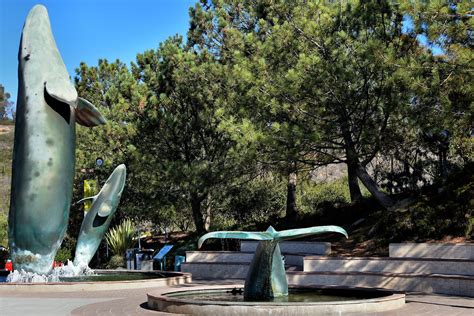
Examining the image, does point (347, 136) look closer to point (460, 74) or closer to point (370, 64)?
point (370, 64)

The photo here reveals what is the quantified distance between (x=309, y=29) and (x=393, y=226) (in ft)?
18.8

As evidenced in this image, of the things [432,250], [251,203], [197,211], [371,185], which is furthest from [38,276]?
[251,203]

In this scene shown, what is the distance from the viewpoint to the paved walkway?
339 inches

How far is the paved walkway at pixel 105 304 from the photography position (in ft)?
28.2

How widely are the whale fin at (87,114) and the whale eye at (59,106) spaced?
340 millimetres

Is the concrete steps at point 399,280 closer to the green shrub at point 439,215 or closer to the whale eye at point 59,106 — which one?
the green shrub at point 439,215

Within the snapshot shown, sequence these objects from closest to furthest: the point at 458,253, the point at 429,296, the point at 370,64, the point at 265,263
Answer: the point at 265,263, the point at 429,296, the point at 458,253, the point at 370,64

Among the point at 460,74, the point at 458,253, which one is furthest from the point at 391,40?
the point at 458,253

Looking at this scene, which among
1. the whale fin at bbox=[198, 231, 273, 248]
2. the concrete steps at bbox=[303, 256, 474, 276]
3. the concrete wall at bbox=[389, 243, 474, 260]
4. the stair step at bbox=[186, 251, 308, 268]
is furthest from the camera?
the stair step at bbox=[186, 251, 308, 268]

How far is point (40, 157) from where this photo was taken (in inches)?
502

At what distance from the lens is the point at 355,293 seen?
33.6 ft

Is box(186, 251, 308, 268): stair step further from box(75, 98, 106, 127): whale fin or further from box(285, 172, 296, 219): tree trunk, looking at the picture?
box(75, 98, 106, 127): whale fin

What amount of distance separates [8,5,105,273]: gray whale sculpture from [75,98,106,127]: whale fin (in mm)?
190

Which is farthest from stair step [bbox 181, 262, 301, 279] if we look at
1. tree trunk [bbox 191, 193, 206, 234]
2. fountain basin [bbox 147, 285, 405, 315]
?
fountain basin [bbox 147, 285, 405, 315]
